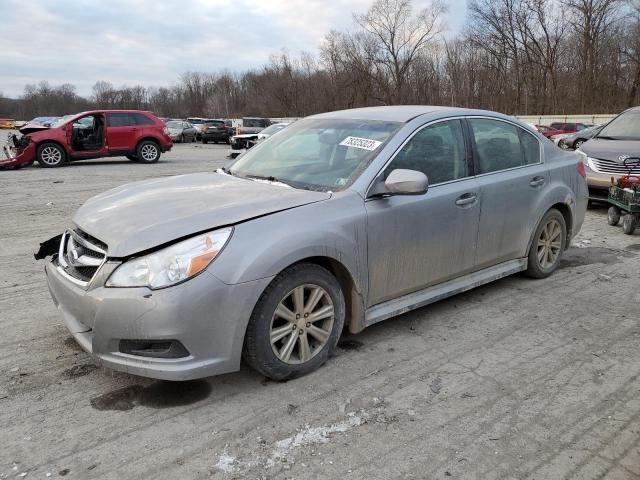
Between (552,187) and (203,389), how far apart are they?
370 cm

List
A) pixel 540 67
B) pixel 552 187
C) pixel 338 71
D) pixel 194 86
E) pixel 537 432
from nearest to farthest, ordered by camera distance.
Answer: pixel 537 432, pixel 552 187, pixel 540 67, pixel 338 71, pixel 194 86

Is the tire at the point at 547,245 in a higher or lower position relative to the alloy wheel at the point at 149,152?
lower

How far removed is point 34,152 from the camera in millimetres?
15984

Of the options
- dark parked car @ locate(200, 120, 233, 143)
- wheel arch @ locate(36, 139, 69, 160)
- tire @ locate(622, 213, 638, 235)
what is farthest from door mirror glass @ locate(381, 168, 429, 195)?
dark parked car @ locate(200, 120, 233, 143)

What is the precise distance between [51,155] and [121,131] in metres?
2.30

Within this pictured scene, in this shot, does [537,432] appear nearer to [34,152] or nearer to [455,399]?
[455,399]

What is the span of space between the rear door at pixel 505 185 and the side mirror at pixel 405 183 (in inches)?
39.6

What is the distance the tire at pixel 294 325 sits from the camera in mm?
2994

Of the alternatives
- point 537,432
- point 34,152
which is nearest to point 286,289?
point 537,432

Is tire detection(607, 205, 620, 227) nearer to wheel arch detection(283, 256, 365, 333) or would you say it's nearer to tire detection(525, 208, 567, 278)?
tire detection(525, 208, 567, 278)

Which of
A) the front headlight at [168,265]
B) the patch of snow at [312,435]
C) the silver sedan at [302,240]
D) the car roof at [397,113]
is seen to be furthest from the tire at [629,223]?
the front headlight at [168,265]

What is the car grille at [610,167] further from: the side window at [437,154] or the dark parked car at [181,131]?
the dark parked car at [181,131]

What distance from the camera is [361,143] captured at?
386cm

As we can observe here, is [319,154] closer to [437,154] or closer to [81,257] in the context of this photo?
[437,154]
